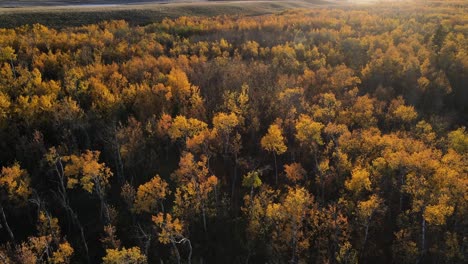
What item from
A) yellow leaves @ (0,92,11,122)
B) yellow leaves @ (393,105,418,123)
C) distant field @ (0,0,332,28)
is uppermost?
distant field @ (0,0,332,28)

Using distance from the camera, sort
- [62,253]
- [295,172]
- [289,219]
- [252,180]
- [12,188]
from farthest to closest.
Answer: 1. [295,172]
2. [252,180]
3. [12,188]
4. [289,219]
5. [62,253]

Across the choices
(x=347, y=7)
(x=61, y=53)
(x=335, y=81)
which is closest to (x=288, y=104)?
(x=335, y=81)

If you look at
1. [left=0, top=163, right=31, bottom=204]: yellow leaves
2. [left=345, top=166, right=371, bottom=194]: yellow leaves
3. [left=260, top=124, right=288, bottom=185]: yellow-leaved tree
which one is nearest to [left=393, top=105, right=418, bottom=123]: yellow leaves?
[left=260, top=124, right=288, bottom=185]: yellow-leaved tree

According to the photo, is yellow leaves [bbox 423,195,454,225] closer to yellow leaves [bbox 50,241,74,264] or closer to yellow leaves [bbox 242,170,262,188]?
yellow leaves [bbox 242,170,262,188]

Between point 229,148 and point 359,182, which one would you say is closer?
point 359,182

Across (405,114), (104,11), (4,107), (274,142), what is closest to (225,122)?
(274,142)

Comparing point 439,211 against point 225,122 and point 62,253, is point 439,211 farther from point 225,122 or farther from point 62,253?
point 62,253

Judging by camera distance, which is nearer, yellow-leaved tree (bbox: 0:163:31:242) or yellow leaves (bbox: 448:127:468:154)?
yellow-leaved tree (bbox: 0:163:31:242)

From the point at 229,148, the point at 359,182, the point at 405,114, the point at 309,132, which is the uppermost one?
the point at 309,132
